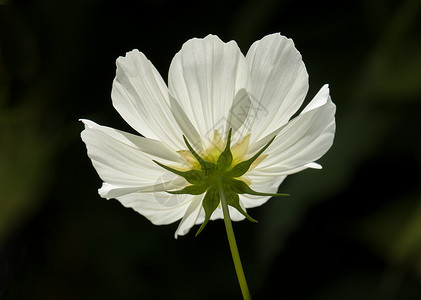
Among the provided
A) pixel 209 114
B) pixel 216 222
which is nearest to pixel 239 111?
pixel 209 114

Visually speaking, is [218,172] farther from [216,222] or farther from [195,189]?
[216,222]

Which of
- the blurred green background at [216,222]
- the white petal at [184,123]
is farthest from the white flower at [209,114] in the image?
the blurred green background at [216,222]

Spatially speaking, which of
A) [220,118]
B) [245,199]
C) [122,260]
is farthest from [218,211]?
[122,260]

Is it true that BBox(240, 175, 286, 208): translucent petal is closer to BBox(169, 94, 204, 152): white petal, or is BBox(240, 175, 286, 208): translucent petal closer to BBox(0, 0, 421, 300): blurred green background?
BBox(169, 94, 204, 152): white petal

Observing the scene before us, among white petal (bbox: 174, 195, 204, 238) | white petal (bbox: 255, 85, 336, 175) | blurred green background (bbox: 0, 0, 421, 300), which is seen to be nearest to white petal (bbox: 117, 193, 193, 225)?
white petal (bbox: 174, 195, 204, 238)
